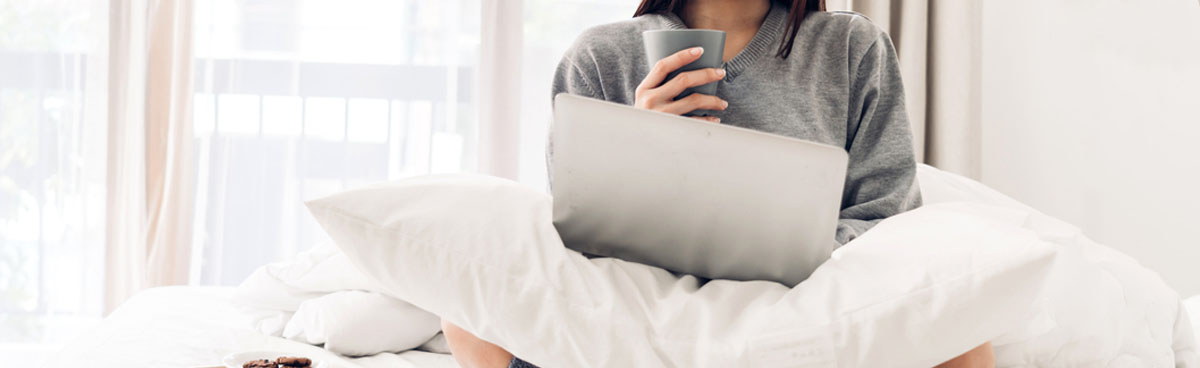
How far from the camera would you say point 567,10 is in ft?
7.86

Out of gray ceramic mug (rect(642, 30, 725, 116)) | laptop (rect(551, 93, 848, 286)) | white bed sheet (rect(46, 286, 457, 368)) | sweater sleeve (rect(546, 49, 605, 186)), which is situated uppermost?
gray ceramic mug (rect(642, 30, 725, 116))

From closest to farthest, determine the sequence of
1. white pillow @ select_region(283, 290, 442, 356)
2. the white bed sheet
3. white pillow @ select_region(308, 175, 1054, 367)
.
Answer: white pillow @ select_region(308, 175, 1054, 367) < the white bed sheet < white pillow @ select_region(283, 290, 442, 356)

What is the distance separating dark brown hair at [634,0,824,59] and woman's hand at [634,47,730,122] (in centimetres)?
31

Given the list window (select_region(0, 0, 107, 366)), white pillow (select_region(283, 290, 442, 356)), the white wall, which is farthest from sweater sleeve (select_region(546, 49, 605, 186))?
window (select_region(0, 0, 107, 366))

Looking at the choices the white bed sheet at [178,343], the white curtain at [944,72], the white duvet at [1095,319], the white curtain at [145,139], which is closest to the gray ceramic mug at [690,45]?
the white duvet at [1095,319]

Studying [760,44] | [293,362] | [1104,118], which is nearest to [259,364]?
[293,362]

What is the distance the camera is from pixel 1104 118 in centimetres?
190

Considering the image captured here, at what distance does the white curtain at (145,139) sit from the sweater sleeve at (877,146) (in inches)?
71.8

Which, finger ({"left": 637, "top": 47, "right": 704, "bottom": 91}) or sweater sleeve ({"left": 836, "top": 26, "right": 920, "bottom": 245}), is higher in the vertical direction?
finger ({"left": 637, "top": 47, "right": 704, "bottom": 91})

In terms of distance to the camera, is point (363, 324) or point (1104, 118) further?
point (1104, 118)

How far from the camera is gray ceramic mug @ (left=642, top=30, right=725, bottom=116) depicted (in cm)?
77

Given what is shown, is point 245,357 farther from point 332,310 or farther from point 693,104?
point 693,104

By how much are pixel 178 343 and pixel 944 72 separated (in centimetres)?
186

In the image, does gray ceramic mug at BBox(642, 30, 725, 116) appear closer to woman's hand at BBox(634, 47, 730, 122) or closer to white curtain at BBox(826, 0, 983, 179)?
woman's hand at BBox(634, 47, 730, 122)
